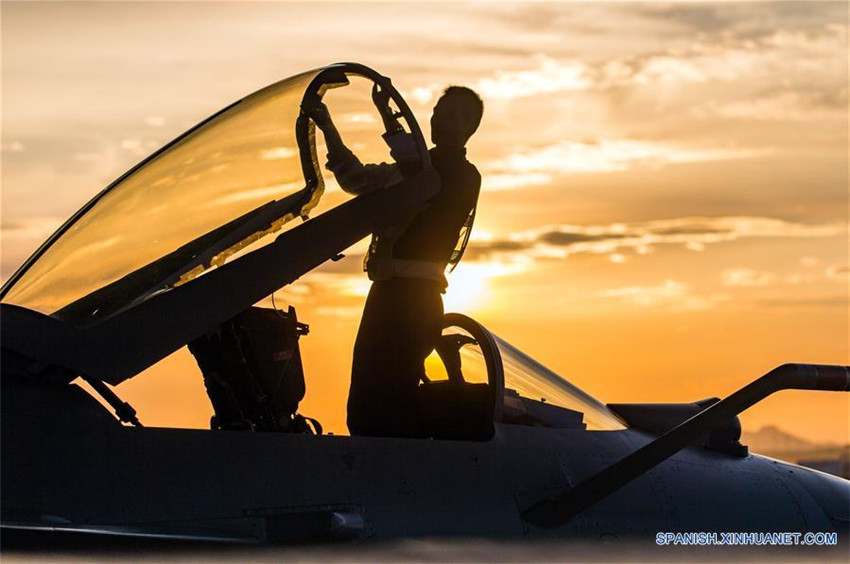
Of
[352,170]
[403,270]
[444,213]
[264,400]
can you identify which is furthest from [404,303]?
[264,400]

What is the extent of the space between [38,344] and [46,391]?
249 mm

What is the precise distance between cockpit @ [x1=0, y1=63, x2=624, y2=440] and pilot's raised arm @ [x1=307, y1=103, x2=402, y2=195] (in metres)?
0.04

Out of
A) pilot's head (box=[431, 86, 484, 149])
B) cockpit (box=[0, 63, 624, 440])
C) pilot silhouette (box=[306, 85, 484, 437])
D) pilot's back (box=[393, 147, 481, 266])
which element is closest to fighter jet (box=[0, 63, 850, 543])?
cockpit (box=[0, 63, 624, 440])

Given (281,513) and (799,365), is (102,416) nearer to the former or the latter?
(281,513)

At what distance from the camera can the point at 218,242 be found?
7035 millimetres

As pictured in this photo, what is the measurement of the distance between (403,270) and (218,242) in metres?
1.21

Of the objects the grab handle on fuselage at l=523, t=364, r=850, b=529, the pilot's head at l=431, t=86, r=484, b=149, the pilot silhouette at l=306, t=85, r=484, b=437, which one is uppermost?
the pilot's head at l=431, t=86, r=484, b=149

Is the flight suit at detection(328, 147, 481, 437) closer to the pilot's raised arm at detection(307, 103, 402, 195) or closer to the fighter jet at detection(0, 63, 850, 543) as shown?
the pilot's raised arm at detection(307, 103, 402, 195)

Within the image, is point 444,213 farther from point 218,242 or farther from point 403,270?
point 218,242

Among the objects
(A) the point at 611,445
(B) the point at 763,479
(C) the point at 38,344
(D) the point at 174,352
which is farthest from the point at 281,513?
(B) the point at 763,479

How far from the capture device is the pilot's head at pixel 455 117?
8164 mm

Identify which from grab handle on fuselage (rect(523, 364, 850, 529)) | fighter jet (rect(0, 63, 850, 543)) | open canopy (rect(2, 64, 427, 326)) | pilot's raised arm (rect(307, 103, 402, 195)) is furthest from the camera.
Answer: grab handle on fuselage (rect(523, 364, 850, 529))

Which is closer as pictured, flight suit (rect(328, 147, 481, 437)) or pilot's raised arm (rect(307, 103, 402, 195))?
pilot's raised arm (rect(307, 103, 402, 195))

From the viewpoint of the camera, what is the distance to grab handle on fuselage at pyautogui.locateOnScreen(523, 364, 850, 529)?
798cm
